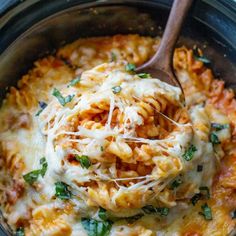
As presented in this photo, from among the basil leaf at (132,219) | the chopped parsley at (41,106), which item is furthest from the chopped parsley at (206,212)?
the chopped parsley at (41,106)

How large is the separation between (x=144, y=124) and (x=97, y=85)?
0.32m

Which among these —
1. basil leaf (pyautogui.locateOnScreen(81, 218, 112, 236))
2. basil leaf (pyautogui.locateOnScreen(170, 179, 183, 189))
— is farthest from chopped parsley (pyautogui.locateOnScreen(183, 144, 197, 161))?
basil leaf (pyautogui.locateOnScreen(81, 218, 112, 236))

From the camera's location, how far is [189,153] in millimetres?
2770

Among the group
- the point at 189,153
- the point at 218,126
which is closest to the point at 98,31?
the point at 218,126

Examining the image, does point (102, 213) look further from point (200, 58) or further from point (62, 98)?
point (200, 58)

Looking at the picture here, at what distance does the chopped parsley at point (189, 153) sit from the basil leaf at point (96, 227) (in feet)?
1.49

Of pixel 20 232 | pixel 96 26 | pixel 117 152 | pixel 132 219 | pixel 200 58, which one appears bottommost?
pixel 20 232

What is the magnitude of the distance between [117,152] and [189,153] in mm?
348

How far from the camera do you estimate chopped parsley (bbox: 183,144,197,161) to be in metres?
2.75

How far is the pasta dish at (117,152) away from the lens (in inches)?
105

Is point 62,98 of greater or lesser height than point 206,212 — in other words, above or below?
above

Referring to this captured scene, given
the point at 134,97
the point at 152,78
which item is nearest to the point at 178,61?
the point at 152,78

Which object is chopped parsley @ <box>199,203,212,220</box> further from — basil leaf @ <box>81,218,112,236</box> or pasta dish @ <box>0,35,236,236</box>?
basil leaf @ <box>81,218,112,236</box>

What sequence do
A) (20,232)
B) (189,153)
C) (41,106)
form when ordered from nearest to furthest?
1. (189,153)
2. (20,232)
3. (41,106)
